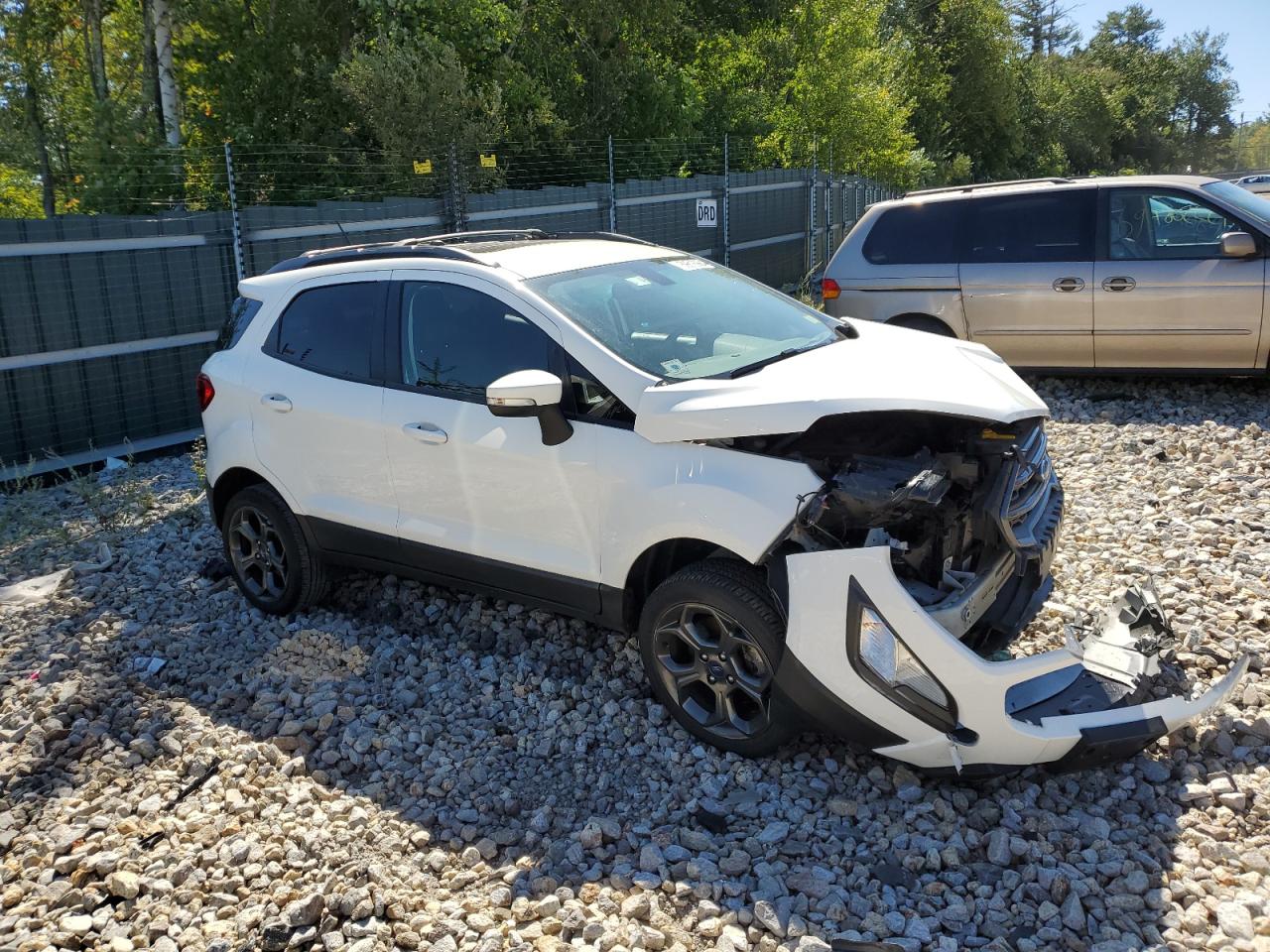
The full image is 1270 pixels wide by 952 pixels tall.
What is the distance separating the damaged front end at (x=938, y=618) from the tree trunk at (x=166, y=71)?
14369 mm

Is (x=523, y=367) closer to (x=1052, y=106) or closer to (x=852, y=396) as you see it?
(x=852, y=396)

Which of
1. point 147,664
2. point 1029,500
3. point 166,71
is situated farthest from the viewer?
point 166,71

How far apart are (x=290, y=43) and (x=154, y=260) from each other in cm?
826

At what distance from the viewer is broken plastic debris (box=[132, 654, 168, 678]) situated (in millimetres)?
5324

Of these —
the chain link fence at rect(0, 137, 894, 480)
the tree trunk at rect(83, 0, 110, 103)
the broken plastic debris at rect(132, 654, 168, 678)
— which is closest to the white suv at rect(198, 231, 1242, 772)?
the broken plastic debris at rect(132, 654, 168, 678)

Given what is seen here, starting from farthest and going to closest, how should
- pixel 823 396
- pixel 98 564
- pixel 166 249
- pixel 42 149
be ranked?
pixel 42 149, pixel 166 249, pixel 98 564, pixel 823 396

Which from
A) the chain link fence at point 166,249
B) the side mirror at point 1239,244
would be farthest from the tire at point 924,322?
the chain link fence at point 166,249

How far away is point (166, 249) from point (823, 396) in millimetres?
7446

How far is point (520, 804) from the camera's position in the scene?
13.6 feet

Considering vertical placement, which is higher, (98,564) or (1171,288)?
(1171,288)

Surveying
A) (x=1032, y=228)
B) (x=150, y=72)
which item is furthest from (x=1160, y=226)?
(x=150, y=72)

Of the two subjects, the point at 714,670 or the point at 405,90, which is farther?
the point at 405,90

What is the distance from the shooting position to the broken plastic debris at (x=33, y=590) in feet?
20.0

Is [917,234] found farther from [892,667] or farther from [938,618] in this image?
[892,667]
